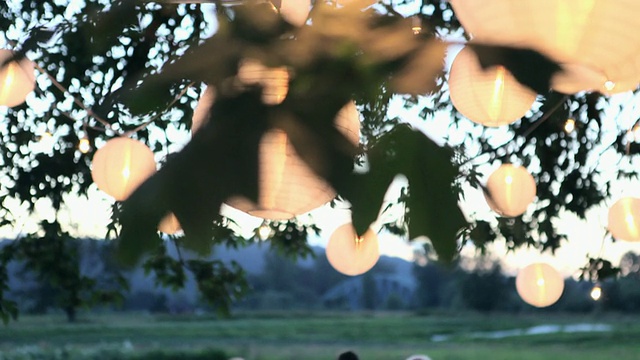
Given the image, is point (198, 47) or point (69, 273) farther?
point (69, 273)

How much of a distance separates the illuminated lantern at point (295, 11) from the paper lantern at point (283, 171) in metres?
0.05

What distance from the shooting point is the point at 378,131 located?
429mm

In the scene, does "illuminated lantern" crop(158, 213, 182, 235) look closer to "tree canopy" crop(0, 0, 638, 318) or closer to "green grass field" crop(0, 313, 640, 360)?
"tree canopy" crop(0, 0, 638, 318)

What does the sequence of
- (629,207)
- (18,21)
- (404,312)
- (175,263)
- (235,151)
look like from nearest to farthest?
(235,151)
(629,207)
(18,21)
(175,263)
(404,312)

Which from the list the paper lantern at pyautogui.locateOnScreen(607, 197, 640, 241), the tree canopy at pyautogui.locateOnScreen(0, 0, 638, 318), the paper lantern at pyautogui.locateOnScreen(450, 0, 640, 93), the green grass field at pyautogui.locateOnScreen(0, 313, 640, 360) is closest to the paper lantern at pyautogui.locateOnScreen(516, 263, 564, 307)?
the paper lantern at pyautogui.locateOnScreen(607, 197, 640, 241)

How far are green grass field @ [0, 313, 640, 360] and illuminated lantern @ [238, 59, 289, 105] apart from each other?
20.6m

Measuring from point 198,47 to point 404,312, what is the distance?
28864mm

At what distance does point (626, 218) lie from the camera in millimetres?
3393

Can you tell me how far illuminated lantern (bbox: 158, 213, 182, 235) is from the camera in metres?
0.37

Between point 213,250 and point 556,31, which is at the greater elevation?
point 556,31

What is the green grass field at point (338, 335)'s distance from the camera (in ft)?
74.3

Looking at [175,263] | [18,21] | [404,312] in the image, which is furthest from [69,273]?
[404,312]

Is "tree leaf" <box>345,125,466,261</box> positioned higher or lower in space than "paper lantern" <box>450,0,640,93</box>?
lower

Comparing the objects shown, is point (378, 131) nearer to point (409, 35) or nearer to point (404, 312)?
point (409, 35)
